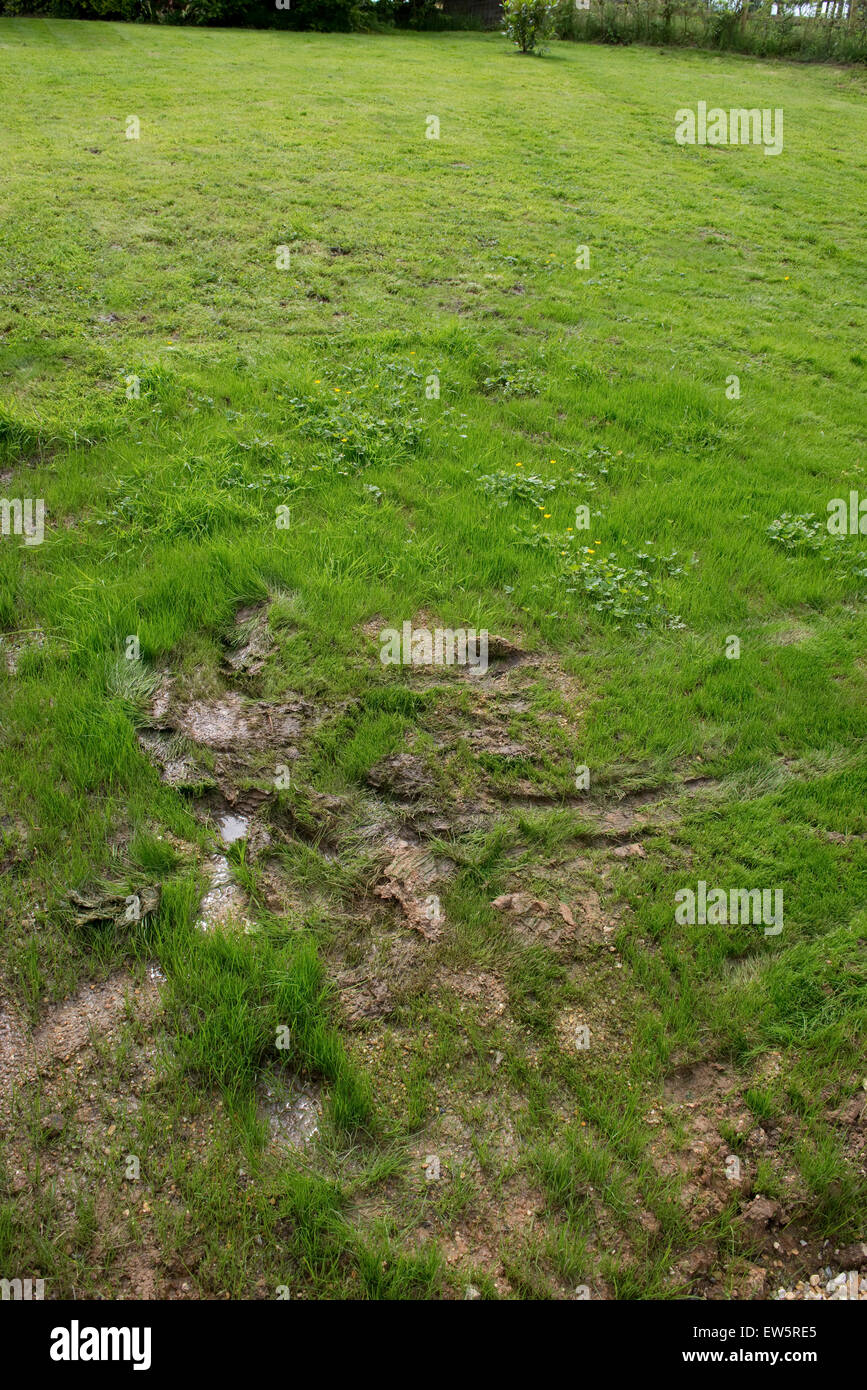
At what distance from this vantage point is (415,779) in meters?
3.89

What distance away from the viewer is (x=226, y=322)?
25.1 ft

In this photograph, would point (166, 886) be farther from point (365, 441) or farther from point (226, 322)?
point (226, 322)

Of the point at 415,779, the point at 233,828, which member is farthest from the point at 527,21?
the point at 233,828

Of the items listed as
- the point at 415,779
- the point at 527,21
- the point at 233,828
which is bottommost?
the point at 233,828

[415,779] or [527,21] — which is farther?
[527,21]

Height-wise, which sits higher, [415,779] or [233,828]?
[415,779]

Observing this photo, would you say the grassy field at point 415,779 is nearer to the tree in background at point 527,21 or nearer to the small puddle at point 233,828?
the small puddle at point 233,828

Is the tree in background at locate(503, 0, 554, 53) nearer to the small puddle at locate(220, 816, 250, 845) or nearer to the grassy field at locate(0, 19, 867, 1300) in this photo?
the grassy field at locate(0, 19, 867, 1300)

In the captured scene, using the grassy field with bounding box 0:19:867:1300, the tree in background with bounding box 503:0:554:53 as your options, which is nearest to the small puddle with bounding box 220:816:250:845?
the grassy field with bounding box 0:19:867:1300

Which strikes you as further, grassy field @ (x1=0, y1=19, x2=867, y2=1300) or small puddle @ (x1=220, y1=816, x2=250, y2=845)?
small puddle @ (x1=220, y1=816, x2=250, y2=845)

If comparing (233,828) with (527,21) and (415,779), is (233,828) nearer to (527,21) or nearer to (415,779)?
(415,779)

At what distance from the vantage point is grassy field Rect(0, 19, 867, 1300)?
2586mm

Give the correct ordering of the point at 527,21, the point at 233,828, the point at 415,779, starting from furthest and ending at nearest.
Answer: the point at 527,21
the point at 415,779
the point at 233,828

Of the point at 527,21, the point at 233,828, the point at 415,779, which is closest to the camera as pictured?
the point at 233,828
